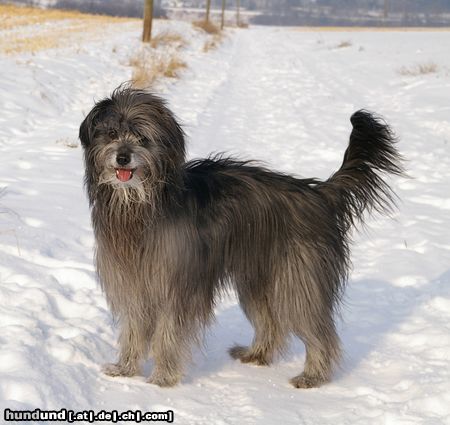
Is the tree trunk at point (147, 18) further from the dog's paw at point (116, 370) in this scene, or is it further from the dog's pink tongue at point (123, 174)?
the dog's pink tongue at point (123, 174)

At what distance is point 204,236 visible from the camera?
3.51 m

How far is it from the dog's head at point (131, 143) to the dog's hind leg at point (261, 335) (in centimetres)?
110

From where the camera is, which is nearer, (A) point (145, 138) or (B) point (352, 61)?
(A) point (145, 138)

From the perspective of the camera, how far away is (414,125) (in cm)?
1156

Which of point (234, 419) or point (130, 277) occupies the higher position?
point (130, 277)

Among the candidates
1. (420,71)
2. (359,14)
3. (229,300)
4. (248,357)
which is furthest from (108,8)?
(248,357)

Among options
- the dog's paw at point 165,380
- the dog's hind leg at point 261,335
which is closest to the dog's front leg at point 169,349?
the dog's paw at point 165,380

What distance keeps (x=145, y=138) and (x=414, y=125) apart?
920 centimetres

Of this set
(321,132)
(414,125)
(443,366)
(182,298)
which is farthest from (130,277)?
(414,125)

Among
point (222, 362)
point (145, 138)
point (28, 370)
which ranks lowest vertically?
point (222, 362)

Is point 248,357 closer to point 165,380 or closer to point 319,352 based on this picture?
point 319,352

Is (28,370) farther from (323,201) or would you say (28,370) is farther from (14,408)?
(323,201)

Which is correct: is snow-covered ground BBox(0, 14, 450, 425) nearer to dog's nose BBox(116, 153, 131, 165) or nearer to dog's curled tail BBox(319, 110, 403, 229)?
dog's curled tail BBox(319, 110, 403, 229)

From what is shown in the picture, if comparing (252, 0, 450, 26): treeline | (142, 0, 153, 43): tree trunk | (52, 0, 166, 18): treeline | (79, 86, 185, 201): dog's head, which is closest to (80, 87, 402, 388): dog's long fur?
(79, 86, 185, 201): dog's head
